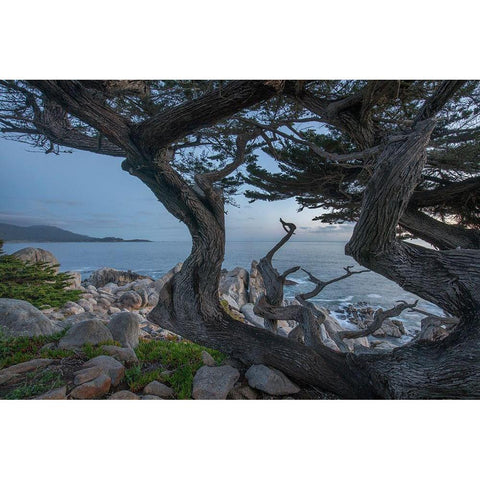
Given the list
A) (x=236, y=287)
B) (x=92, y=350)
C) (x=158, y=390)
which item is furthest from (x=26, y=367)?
(x=236, y=287)

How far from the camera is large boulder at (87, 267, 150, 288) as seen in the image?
337cm

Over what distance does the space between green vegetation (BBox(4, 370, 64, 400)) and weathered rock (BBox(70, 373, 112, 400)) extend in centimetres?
15

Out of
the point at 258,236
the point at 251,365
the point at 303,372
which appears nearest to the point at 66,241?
the point at 258,236

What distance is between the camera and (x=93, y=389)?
63.2 inches

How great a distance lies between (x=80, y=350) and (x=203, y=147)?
1.97 m

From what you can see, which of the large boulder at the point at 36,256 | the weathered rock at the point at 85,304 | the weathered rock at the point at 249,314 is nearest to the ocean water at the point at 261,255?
the large boulder at the point at 36,256

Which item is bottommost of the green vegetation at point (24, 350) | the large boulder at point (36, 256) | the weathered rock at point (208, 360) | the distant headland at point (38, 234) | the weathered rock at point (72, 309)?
the weathered rock at point (72, 309)

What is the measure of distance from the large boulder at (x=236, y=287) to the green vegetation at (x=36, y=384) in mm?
2423

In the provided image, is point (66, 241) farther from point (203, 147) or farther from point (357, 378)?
point (357, 378)

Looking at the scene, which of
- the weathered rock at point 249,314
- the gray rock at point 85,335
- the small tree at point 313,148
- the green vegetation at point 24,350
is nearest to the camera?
the small tree at point 313,148

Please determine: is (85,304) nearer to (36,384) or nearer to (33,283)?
(33,283)

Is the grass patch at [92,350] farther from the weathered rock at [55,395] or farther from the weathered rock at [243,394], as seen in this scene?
the weathered rock at [243,394]

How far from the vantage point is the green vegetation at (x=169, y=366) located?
1731mm

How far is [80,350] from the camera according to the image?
6.52 feet
